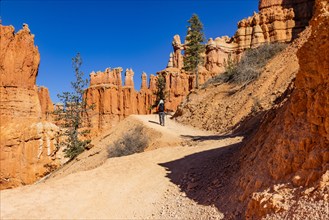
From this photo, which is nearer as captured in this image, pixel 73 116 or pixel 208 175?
pixel 208 175

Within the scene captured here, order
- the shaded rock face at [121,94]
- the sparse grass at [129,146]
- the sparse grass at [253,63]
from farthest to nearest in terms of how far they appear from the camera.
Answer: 1. the shaded rock face at [121,94]
2. the sparse grass at [253,63]
3. the sparse grass at [129,146]

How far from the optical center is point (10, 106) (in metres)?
32.2

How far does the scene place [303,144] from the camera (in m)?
4.82

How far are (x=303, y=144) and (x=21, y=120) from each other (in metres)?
33.4

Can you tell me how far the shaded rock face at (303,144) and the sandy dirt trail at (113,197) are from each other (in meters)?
1.23

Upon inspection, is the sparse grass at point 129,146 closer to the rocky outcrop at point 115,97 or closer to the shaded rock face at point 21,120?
the shaded rock face at point 21,120

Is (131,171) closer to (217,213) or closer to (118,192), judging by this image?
(118,192)

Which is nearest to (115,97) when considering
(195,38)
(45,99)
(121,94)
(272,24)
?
(121,94)

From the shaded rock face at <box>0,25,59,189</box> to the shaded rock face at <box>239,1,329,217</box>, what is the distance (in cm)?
3120

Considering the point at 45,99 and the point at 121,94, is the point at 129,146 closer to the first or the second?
the point at 121,94

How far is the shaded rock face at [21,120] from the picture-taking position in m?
31.5

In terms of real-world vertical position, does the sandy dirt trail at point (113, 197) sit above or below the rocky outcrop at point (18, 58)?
below

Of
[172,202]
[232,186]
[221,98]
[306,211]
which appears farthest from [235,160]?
[221,98]

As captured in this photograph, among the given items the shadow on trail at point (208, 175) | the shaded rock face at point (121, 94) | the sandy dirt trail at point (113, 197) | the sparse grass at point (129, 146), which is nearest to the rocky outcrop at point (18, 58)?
the sparse grass at point (129, 146)
